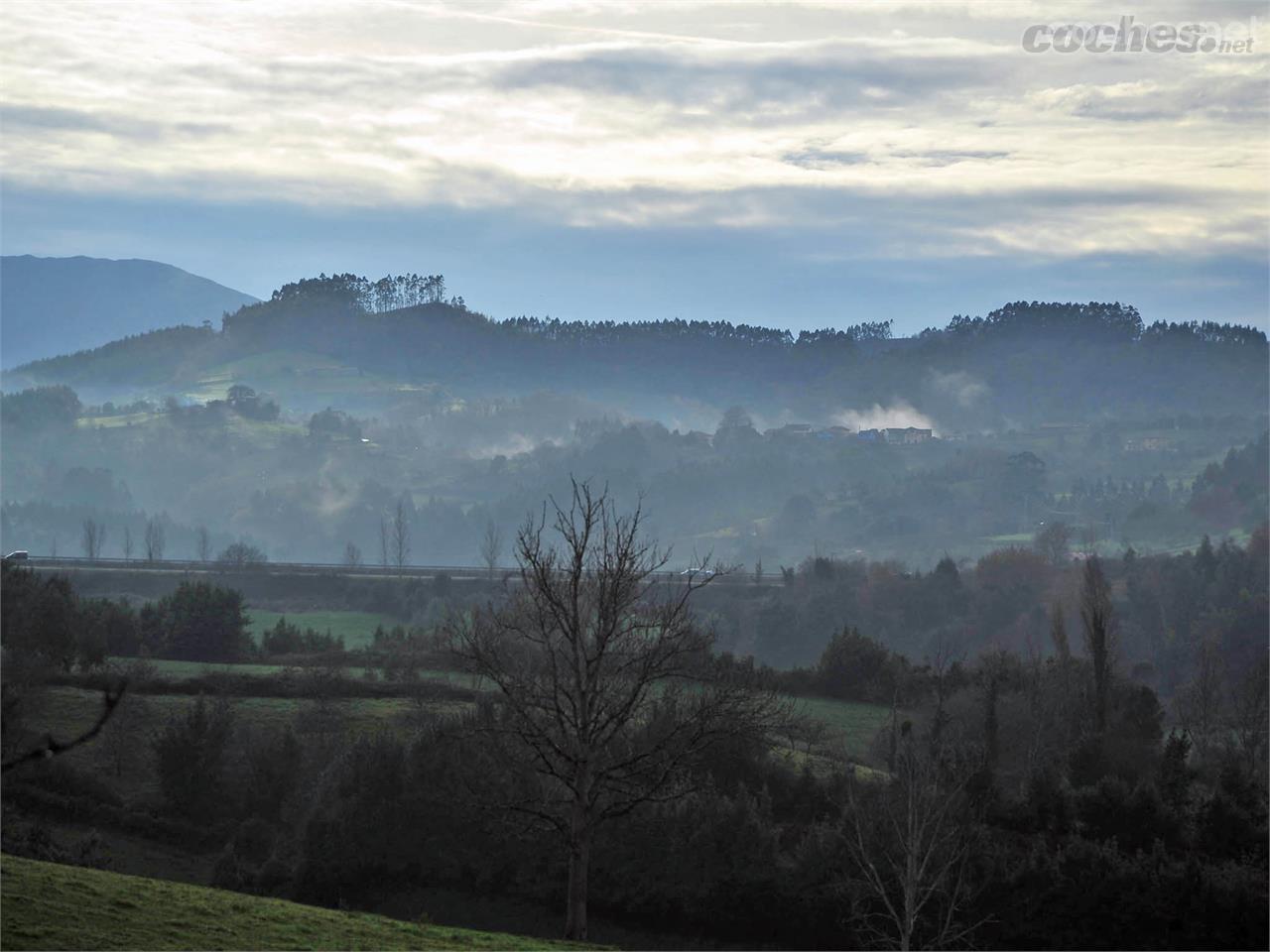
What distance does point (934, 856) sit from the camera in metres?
30.4

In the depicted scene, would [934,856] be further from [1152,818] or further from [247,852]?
[247,852]

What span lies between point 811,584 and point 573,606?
9394 cm

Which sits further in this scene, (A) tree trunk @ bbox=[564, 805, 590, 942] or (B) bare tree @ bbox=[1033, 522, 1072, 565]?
(B) bare tree @ bbox=[1033, 522, 1072, 565]

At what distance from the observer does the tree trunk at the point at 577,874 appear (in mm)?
24719

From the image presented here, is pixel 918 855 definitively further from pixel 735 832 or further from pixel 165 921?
pixel 165 921

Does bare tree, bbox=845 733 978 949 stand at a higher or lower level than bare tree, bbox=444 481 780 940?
lower

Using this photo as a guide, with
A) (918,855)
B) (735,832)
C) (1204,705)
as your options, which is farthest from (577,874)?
(1204,705)

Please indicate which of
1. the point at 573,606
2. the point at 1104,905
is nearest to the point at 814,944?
the point at 1104,905

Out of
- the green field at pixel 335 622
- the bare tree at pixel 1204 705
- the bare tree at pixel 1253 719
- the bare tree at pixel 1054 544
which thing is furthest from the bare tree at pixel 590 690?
the bare tree at pixel 1054 544

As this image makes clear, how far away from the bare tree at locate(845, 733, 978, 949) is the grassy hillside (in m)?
8.98

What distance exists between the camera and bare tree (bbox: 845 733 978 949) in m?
28.2

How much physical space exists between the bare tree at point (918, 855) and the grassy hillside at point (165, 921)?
8979mm

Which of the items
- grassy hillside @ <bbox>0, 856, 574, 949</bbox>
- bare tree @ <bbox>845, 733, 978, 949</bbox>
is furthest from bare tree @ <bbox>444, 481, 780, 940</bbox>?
bare tree @ <bbox>845, 733, 978, 949</bbox>

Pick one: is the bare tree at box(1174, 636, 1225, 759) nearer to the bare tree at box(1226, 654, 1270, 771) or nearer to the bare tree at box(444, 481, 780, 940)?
the bare tree at box(1226, 654, 1270, 771)
